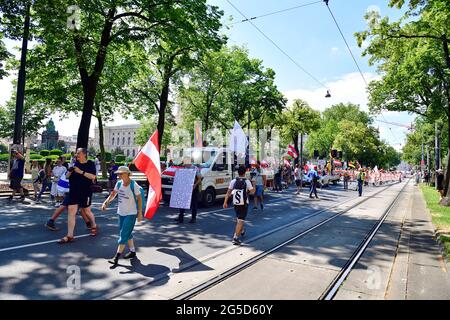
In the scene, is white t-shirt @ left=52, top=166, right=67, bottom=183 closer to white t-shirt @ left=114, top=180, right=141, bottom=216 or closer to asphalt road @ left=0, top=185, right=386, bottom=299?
asphalt road @ left=0, top=185, right=386, bottom=299

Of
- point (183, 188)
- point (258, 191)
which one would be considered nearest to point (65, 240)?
point (183, 188)

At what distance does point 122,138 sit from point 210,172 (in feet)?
398

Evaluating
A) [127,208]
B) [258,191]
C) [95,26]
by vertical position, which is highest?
[95,26]

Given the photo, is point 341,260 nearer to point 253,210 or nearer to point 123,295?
point 123,295

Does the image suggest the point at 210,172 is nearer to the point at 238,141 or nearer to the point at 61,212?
the point at 238,141

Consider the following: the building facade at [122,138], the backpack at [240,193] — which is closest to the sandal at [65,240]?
the backpack at [240,193]

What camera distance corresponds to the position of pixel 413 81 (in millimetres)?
17672

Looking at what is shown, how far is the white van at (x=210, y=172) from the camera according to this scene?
13102 millimetres

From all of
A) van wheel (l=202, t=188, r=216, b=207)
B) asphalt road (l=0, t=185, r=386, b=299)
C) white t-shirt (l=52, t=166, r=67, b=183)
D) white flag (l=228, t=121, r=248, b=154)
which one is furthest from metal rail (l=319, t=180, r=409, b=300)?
white t-shirt (l=52, t=166, r=67, b=183)

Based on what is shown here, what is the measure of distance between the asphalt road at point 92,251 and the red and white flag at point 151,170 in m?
0.92

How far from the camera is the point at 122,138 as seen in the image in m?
127

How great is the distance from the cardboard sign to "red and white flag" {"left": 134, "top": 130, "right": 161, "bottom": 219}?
2.67 meters
